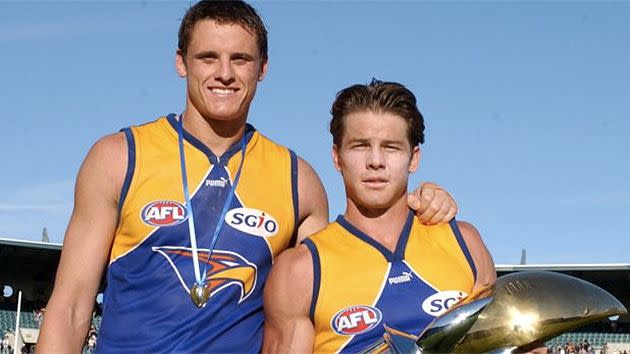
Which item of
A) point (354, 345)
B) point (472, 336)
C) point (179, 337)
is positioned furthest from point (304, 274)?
point (472, 336)

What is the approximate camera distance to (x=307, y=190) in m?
3.77

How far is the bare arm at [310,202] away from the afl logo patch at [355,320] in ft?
2.09

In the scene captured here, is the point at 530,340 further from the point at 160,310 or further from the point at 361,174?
the point at 160,310

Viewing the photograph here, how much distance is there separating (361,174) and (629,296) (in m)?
34.9

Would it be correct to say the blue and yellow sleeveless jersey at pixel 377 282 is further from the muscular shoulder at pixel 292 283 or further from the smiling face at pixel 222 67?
the smiling face at pixel 222 67

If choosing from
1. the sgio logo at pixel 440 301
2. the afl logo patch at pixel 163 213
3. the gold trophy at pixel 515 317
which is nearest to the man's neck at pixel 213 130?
the afl logo patch at pixel 163 213

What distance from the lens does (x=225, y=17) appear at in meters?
3.56

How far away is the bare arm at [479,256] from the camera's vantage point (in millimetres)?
3305

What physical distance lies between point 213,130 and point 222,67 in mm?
308

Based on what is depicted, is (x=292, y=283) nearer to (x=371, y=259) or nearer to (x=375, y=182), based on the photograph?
(x=371, y=259)

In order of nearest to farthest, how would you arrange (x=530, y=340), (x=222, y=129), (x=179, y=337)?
(x=530, y=340), (x=179, y=337), (x=222, y=129)

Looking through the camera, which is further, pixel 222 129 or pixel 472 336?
pixel 222 129

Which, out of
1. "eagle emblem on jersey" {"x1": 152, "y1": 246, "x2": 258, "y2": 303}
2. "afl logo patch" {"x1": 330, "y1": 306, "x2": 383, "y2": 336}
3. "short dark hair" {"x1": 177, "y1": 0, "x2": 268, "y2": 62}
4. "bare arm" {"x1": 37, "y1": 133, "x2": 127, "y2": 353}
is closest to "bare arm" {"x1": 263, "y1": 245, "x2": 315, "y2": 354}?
"afl logo patch" {"x1": 330, "y1": 306, "x2": 383, "y2": 336}

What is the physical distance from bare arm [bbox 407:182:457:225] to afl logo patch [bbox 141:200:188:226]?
0.82 metres
